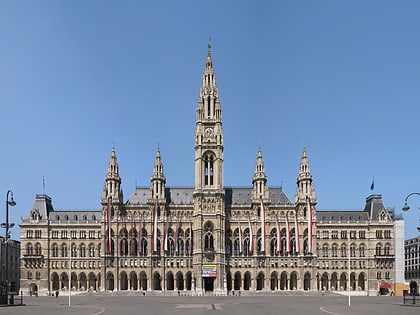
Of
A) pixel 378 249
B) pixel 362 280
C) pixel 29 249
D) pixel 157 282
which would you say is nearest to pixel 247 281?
pixel 157 282

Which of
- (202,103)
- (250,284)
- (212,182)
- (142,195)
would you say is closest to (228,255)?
(250,284)

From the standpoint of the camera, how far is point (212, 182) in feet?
512

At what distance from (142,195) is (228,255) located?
29.5 m

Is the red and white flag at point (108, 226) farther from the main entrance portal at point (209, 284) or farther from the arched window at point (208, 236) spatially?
the main entrance portal at point (209, 284)

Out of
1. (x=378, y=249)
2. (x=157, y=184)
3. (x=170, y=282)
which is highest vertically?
(x=157, y=184)

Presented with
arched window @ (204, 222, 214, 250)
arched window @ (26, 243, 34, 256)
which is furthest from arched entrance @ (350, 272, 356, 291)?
arched window @ (26, 243, 34, 256)

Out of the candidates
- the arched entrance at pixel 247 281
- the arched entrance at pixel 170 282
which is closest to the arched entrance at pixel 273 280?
the arched entrance at pixel 247 281

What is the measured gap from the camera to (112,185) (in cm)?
15738

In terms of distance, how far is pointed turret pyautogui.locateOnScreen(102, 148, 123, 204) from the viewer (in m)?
156

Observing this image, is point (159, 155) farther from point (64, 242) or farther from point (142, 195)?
point (64, 242)

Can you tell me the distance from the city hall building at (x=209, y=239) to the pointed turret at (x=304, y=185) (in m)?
0.27

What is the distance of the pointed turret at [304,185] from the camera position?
156 m

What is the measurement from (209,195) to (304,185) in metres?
25.7

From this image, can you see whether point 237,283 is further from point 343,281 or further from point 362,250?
point 362,250
